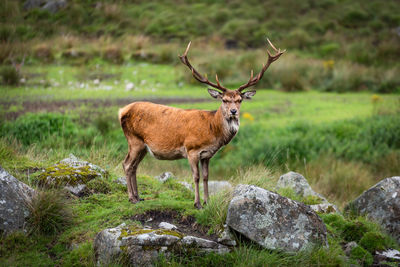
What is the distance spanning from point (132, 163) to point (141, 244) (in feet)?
6.55

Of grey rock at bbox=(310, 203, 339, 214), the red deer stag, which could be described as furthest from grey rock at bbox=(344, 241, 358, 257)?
the red deer stag

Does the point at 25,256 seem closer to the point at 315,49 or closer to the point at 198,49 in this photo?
the point at 198,49

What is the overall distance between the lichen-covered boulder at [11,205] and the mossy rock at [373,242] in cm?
541

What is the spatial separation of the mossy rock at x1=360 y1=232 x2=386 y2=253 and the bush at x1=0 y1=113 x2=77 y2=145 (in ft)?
28.4

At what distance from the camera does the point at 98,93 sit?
58.0 ft

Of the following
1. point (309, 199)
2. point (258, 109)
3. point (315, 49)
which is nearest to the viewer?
point (309, 199)

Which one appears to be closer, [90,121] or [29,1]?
[29,1]

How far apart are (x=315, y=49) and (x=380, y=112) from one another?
1586 cm

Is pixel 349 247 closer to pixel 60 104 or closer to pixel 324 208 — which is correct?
pixel 324 208

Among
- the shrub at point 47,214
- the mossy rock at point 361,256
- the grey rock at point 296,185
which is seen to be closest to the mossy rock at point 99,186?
the shrub at point 47,214

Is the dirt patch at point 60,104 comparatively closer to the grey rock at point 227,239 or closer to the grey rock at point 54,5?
the grey rock at point 54,5

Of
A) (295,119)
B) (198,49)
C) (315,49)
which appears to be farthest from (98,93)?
(315,49)

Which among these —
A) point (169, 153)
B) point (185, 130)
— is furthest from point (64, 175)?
point (185, 130)

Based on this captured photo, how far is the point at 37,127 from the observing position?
41.6 feet
